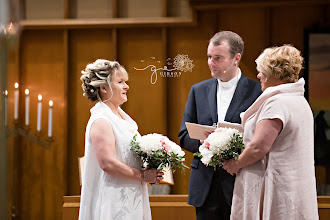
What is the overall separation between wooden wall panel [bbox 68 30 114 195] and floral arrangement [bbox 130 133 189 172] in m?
2.07

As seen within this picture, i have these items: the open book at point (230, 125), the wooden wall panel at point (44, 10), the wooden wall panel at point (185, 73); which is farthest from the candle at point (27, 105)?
the open book at point (230, 125)

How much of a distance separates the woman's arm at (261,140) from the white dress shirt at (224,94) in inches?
27.2

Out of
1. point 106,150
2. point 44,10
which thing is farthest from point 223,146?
point 44,10

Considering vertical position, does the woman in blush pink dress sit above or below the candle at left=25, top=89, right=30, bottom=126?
below

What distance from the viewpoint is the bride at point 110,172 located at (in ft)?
7.52

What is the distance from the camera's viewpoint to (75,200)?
3908mm

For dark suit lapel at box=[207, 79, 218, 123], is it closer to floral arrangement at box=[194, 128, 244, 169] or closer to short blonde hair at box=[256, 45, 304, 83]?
floral arrangement at box=[194, 128, 244, 169]

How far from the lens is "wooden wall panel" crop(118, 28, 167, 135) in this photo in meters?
4.34

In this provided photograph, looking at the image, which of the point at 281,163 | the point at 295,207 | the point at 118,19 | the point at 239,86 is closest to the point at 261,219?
the point at 295,207

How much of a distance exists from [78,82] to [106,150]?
234 cm

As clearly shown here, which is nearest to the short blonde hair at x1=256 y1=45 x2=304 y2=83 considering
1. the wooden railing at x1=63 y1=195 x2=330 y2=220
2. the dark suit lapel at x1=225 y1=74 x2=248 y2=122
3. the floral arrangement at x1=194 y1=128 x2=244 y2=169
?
the floral arrangement at x1=194 y1=128 x2=244 y2=169

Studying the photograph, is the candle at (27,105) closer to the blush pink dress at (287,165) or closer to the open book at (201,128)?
the open book at (201,128)

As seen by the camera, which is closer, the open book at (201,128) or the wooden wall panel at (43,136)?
the open book at (201,128)

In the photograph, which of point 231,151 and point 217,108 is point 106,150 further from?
point 217,108
